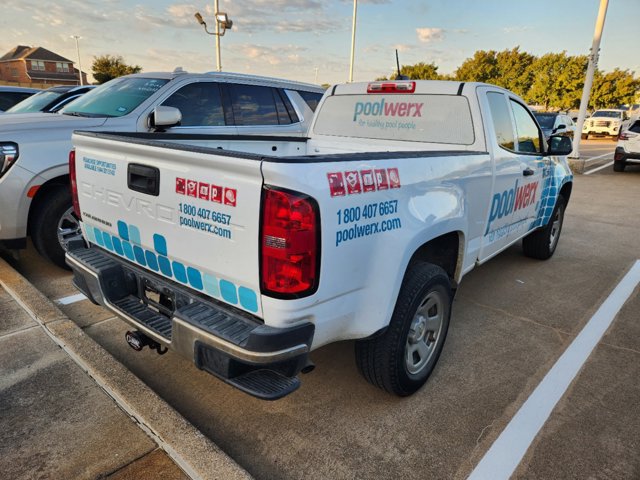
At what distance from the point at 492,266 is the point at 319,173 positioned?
4011mm

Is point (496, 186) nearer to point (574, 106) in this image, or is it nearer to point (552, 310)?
point (552, 310)

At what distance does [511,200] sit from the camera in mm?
3795

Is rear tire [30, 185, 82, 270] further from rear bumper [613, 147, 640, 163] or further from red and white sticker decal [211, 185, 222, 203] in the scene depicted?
rear bumper [613, 147, 640, 163]

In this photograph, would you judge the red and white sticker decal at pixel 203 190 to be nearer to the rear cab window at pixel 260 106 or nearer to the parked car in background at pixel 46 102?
the rear cab window at pixel 260 106

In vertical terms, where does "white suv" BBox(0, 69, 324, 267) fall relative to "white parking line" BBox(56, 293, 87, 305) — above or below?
above

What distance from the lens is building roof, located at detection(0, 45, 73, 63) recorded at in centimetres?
7444

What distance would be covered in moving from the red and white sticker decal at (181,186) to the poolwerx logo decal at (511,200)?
237cm

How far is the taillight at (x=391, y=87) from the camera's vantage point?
367 cm

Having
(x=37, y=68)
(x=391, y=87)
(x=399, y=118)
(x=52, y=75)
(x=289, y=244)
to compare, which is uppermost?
(x=37, y=68)

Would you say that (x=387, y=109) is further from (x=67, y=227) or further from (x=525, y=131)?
(x=67, y=227)

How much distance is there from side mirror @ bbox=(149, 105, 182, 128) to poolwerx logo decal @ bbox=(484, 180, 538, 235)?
9.95ft

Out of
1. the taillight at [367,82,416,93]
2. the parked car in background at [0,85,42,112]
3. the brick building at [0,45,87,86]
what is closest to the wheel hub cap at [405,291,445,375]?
the taillight at [367,82,416,93]

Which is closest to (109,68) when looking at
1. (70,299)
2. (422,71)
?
(422,71)

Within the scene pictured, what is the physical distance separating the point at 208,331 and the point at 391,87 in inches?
108
